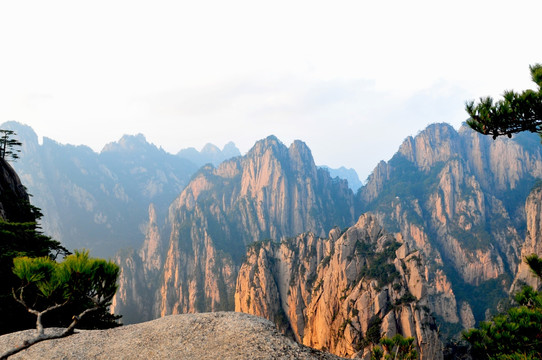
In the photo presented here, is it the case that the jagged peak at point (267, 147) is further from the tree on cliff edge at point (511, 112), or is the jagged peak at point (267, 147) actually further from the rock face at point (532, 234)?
the tree on cliff edge at point (511, 112)

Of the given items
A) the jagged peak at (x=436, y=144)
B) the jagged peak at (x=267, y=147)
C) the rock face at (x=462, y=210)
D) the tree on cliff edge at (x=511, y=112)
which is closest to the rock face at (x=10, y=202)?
the tree on cliff edge at (x=511, y=112)

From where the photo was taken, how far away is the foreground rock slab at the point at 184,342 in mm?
8367

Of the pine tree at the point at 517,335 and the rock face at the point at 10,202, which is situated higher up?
the rock face at the point at 10,202

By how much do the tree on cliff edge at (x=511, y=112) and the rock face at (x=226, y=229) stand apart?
136 meters

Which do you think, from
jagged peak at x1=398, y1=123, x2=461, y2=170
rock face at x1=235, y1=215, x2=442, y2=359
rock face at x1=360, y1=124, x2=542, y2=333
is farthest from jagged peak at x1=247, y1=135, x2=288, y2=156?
rock face at x1=235, y1=215, x2=442, y2=359

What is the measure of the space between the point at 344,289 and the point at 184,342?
212 ft

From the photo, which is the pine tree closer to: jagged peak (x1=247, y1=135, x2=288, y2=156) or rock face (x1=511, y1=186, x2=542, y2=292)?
rock face (x1=511, y1=186, x2=542, y2=292)

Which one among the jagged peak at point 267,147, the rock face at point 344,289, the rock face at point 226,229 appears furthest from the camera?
the jagged peak at point 267,147

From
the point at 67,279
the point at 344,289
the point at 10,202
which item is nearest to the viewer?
the point at 67,279

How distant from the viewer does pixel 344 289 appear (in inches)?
2660

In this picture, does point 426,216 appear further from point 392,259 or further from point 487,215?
point 392,259

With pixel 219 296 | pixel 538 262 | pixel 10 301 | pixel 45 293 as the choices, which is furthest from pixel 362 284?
pixel 219 296

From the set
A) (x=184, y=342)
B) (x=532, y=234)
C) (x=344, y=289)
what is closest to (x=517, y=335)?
(x=184, y=342)

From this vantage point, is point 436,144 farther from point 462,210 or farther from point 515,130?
point 515,130
